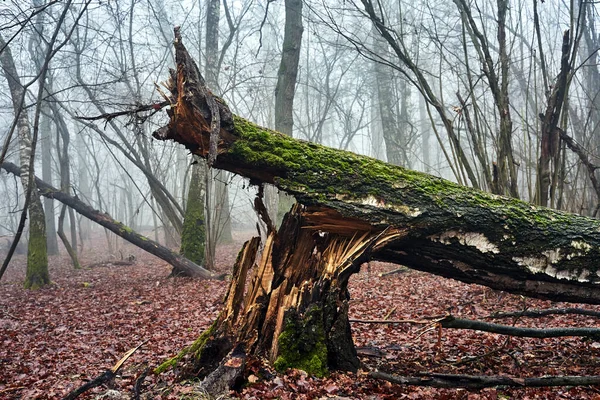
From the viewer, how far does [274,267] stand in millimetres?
3580

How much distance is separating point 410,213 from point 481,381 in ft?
4.08

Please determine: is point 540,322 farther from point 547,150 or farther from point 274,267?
point 274,267

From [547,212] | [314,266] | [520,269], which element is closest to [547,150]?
[547,212]

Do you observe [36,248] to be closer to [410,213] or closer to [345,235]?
[345,235]

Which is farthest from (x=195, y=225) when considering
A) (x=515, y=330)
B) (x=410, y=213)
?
(x=515, y=330)

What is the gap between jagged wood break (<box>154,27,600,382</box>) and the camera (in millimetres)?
3205

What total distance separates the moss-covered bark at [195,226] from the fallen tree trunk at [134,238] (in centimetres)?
60

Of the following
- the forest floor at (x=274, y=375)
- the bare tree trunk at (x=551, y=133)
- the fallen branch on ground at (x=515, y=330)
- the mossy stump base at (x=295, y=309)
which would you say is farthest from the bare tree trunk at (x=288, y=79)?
the fallen branch on ground at (x=515, y=330)

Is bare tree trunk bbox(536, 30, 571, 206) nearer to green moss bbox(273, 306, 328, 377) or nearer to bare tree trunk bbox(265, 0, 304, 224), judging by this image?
green moss bbox(273, 306, 328, 377)

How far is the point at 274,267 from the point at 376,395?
1287 millimetres

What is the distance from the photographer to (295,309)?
10.6 feet

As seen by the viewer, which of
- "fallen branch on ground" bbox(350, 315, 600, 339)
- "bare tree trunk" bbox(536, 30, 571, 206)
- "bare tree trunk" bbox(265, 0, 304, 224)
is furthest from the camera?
"bare tree trunk" bbox(265, 0, 304, 224)

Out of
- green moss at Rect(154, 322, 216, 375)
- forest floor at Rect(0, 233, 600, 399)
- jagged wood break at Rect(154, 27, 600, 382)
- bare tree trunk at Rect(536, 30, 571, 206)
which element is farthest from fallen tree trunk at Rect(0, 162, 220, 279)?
bare tree trunk at Rect(536, 30, 571, 206)

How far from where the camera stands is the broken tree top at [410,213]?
128 inches
